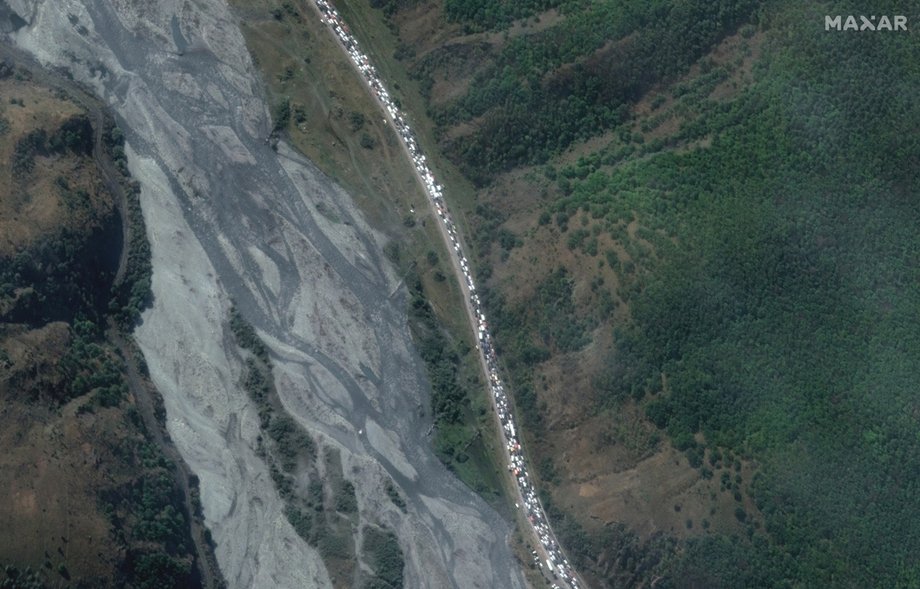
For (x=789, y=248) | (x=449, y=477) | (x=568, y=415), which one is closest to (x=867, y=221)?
(x=789, y=248)

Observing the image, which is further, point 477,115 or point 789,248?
point 477,115

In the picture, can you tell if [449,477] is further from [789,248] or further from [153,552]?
[789,248]

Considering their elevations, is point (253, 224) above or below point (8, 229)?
below

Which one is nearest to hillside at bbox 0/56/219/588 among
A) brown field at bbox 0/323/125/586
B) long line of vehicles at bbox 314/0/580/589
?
brown field at bbox 0/323/125/586

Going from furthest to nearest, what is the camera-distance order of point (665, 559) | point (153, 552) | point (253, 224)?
1. point (253, 224)
2. point (665, 559)
3. point (153, 552)

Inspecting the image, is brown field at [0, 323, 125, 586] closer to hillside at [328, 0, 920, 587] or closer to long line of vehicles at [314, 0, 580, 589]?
long line of vehicles at [314, 0, 580, 589]

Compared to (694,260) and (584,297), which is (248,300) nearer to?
(584,297)
